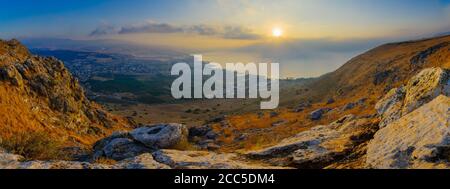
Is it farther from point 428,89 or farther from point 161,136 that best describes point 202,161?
point 161,136

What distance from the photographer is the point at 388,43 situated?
133375 millimetres

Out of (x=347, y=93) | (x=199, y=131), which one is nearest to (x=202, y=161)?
(x=199, y=131)

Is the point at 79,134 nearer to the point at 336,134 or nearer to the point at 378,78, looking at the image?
the point at 336,134

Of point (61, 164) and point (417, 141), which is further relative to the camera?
point (417, 141)

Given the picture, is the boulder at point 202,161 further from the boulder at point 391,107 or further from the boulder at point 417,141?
the boulder at point 391,107

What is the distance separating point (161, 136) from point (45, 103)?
1091 inches

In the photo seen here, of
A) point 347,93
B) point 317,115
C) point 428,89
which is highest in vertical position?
point 428,89

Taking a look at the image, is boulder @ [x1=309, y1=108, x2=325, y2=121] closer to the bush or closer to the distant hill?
the distant hill

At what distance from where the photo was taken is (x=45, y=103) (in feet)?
158

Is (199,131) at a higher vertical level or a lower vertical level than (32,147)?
lower

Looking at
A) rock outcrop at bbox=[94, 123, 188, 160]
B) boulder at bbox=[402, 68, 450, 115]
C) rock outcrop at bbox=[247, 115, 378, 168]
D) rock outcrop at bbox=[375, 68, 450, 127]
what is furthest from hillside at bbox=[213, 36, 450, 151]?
boulder at bbox=[402, 68, 450, 115]

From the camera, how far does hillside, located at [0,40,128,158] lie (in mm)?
38500

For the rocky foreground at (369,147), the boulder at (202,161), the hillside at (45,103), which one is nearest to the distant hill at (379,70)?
the hillside at (45,103)
